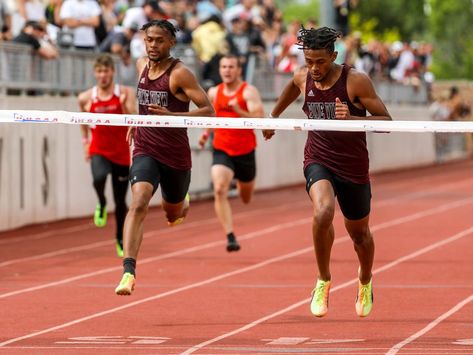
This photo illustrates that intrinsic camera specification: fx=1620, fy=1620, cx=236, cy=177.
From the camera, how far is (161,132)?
12516 millimetres

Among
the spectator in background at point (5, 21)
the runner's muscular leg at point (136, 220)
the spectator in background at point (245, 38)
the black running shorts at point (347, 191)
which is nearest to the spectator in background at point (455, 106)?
the spectator in background at point (245, 38)

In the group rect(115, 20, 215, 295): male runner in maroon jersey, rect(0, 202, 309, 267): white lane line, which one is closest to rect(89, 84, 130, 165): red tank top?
rect(0, 202, 309, 267): white lane line

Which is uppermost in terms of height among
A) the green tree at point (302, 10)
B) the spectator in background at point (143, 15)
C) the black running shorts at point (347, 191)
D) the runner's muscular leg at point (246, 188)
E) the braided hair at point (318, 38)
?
the braided hair at point (318, 38)

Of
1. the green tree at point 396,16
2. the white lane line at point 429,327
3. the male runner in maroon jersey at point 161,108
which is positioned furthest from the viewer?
the green tree at point 396,16

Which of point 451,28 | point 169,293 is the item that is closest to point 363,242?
point 169,293

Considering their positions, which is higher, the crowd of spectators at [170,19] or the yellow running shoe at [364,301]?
the crowd of spectators at [170,19]

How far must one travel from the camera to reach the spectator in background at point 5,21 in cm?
2155

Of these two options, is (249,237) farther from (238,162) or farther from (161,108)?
(161,108)

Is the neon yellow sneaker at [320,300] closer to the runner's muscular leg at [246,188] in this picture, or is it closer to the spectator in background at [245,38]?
the runner's muscular leg at [246,188]

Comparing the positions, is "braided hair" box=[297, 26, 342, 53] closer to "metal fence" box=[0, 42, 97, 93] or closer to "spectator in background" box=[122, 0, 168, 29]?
"metal fence" box=[0, 42, 97, 93]

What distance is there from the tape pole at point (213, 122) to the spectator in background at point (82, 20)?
10.8 metres

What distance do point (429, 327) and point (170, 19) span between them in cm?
1497

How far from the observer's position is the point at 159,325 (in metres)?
11.9

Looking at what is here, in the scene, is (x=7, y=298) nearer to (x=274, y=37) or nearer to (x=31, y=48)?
(x=31, y=48)
